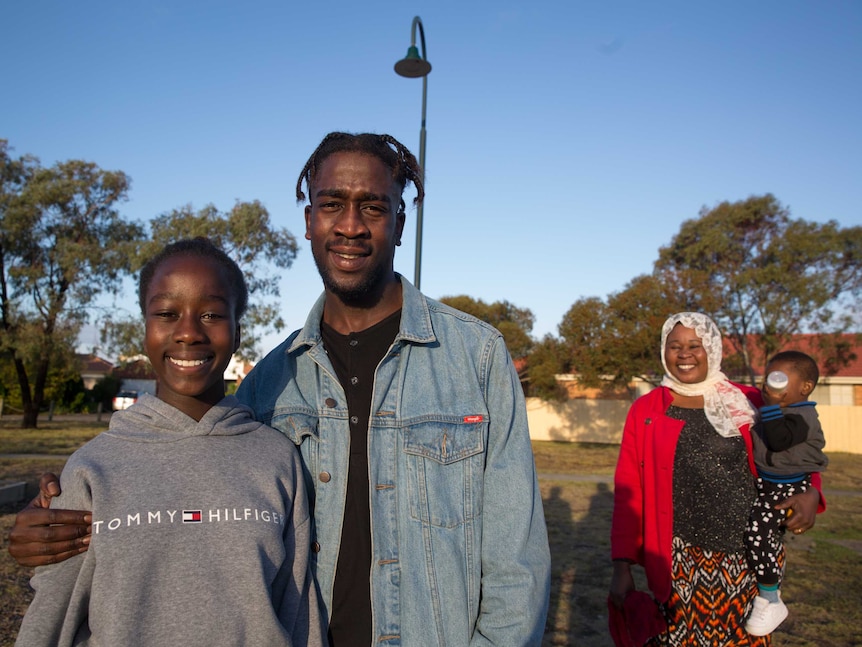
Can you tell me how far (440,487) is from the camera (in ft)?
6.59

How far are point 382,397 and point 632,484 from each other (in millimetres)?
2019

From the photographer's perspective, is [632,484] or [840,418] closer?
[632,484]

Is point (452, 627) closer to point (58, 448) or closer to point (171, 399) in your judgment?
point (171, 399)

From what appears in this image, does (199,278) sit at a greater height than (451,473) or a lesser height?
greater

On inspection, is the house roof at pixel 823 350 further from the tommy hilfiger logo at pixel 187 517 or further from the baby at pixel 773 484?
the tommy hilfiger logo at pixel 187 517

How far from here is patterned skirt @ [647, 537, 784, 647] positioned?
3.25 metres

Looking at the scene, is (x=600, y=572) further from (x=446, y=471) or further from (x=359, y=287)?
(x=359, y=287)

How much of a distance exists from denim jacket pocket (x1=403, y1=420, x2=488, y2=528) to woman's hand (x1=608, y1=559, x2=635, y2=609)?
1.75m

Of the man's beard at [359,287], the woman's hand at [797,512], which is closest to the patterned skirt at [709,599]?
the woman's hand at [797,512]

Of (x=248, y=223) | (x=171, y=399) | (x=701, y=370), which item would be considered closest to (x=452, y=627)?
(x=171, y=399)

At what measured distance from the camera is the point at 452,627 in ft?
6.26

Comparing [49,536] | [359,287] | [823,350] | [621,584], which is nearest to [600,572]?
[621,584]

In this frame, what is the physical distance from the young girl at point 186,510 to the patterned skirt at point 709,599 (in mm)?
2204

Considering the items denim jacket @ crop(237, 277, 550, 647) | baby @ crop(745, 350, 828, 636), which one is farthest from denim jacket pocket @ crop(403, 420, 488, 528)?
baby @ crop(745, 350, 828, 636)
